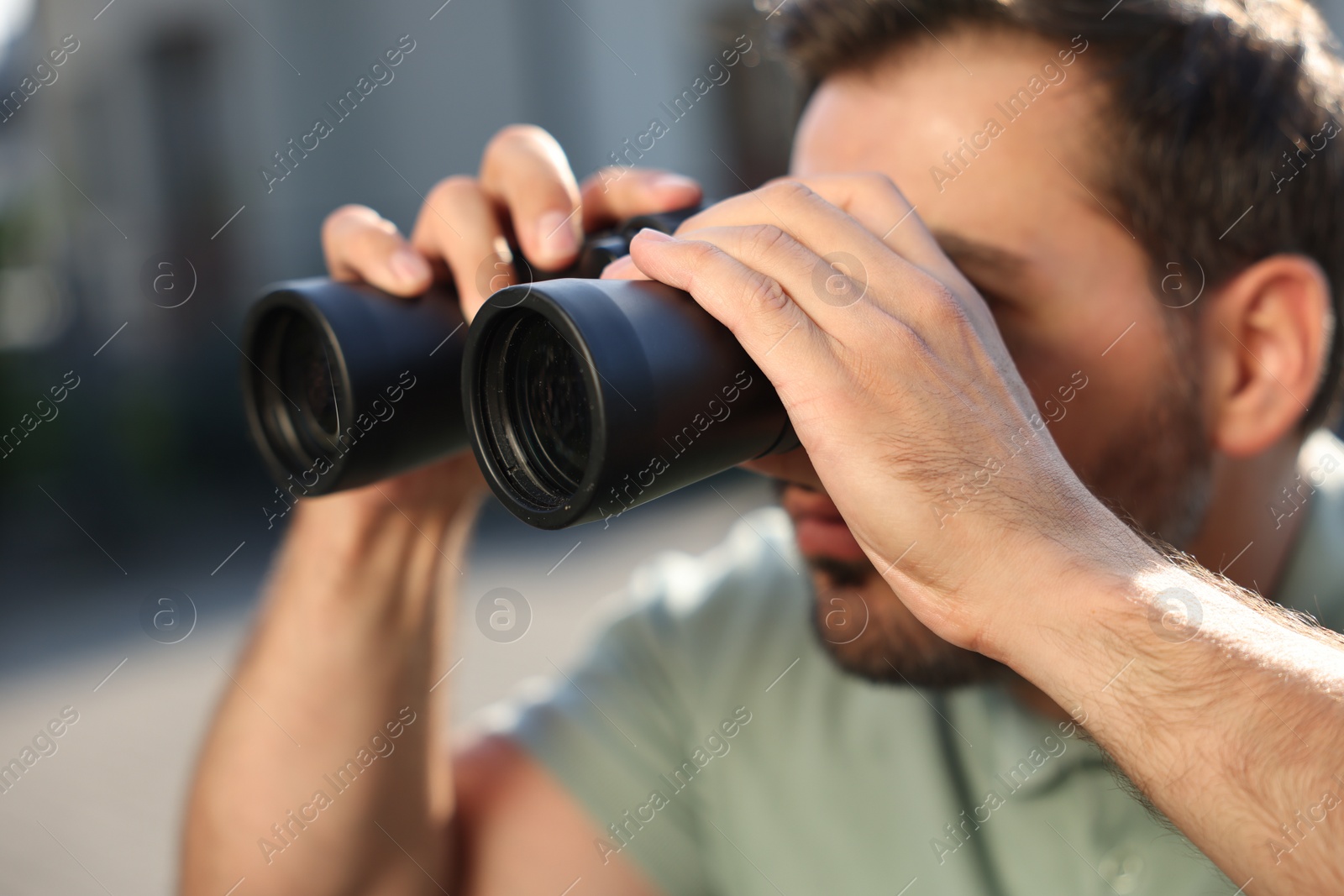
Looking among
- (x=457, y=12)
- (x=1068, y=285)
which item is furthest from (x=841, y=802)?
(x=457, y=12)

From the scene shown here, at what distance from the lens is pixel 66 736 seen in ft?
12.0

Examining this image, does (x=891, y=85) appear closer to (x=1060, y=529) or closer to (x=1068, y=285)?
(x=1068, y=285)

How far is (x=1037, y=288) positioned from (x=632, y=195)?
1.45 feet

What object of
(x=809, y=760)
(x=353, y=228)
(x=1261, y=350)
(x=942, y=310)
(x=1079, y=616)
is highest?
(x=353, y=228)

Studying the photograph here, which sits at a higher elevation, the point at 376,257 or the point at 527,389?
the point at 376,257

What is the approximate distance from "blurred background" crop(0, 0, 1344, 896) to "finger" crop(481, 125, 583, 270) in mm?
2557

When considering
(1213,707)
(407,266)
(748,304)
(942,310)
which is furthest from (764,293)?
(407,266)

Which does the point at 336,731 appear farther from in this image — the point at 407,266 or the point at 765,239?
the point at 765,239

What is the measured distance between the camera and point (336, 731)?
4.26 feet

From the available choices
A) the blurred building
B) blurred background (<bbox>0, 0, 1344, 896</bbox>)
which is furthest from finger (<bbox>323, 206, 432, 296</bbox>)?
the blurred building

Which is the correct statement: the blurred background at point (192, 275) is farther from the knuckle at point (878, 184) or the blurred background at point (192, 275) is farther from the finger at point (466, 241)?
the knuckle at point (878, 184)

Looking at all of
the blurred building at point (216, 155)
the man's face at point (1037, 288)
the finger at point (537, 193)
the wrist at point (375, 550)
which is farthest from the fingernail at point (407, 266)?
the blurred building at point (216, 155)

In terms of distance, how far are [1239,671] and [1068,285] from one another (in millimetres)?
559

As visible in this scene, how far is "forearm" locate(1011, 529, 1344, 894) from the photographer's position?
58 centimetres
